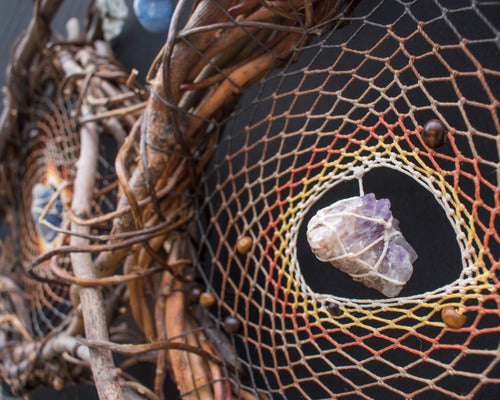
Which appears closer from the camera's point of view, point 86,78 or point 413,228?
point 413,228

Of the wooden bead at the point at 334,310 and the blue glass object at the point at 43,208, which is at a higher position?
the blue glass object at the point at 43,208

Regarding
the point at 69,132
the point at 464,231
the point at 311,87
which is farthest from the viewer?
the point at 69,132

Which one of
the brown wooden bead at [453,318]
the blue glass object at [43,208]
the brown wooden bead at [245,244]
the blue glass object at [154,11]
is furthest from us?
the blue glass object at [43,208]

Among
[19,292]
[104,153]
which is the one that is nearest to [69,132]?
[104,153]

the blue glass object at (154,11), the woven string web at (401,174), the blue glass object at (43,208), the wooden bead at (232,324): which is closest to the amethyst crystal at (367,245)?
the woven string web at (401,174)

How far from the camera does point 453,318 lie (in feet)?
1.06

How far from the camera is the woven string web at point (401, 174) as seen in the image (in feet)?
1.10

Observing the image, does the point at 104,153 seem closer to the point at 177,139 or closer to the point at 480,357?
the point at 177,139

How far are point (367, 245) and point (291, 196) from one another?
0.09 m

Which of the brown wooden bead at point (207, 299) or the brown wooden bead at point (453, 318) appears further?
the brown wooden bead at point (207, 299)

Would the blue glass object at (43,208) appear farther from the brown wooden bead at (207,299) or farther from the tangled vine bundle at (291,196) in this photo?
the brown wooden bead at (207,299)

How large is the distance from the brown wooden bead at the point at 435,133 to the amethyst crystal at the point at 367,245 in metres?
0.06

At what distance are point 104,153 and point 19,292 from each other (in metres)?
0.28

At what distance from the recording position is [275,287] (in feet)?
1.40
